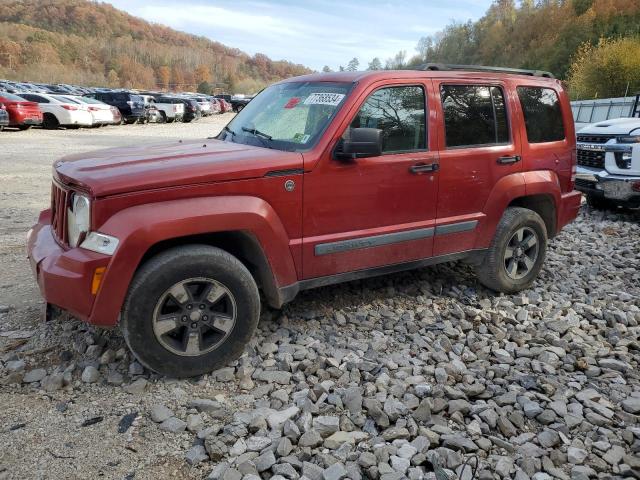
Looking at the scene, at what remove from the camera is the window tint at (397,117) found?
392 centimetres

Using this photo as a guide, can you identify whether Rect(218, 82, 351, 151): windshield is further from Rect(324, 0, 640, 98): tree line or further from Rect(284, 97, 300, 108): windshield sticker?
Rect(324, 0, 640, 98): tree line

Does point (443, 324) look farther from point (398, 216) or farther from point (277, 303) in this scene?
A: point (277, 303)

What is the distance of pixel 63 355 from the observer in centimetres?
359

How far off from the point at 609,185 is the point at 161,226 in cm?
717

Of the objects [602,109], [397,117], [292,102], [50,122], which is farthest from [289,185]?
[50,122]

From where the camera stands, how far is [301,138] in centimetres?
380

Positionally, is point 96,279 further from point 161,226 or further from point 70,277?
point 161,226

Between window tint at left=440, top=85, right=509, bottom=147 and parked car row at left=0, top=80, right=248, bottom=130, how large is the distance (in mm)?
18189

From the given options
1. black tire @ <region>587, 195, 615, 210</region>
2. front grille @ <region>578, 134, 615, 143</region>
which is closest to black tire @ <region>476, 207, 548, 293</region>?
front grille @ <region>578, 134, 615, 143</region>

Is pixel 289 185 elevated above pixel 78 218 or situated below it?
above

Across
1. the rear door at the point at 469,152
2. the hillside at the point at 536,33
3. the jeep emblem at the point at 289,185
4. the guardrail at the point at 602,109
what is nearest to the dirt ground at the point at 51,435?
the jeep emblem at the point at 289,185

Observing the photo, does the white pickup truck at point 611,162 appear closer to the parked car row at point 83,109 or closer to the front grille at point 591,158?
the front grille at point 591,158

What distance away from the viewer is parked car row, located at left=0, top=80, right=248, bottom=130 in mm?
18969

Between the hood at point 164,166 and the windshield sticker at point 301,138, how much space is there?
0.63 ft
